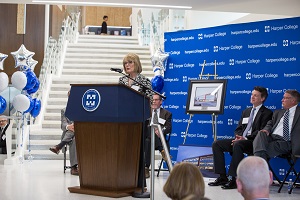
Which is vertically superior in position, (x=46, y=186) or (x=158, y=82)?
(x=158, y=82)

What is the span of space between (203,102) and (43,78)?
651cm

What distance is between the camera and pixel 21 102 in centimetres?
1004

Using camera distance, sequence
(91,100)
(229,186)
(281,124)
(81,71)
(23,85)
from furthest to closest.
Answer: (81,71)
(23,85)
(281,124)
(229,186)
(91,100)

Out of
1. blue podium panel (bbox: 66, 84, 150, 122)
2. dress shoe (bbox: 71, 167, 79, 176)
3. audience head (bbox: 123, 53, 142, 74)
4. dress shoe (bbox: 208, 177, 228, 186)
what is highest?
audience head (bbox: 123, 53, 142, 74)

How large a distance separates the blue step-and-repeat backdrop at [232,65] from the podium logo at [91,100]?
3.22 metres

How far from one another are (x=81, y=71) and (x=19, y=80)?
568 centimetres

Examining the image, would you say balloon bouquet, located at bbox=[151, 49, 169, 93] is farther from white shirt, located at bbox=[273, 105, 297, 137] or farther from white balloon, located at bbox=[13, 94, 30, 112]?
white shirt, located at bbox=[273, 105, 297, 137]

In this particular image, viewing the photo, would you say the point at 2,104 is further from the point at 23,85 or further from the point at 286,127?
the point at 286,127

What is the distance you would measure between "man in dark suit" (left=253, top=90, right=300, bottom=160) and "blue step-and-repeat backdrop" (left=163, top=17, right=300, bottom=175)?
622 millimetres

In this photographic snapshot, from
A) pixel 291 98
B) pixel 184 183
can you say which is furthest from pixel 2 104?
pixel 184 183

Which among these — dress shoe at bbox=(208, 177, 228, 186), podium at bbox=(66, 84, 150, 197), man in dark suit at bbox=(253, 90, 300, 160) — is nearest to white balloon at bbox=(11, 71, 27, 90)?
dress shoe at bbox=(208, 177, 228, 186)

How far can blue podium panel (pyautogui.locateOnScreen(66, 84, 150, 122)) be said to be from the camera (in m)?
5.66

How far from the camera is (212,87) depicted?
8.30 meters

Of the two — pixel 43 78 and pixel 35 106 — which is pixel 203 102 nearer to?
pixel 35 106
